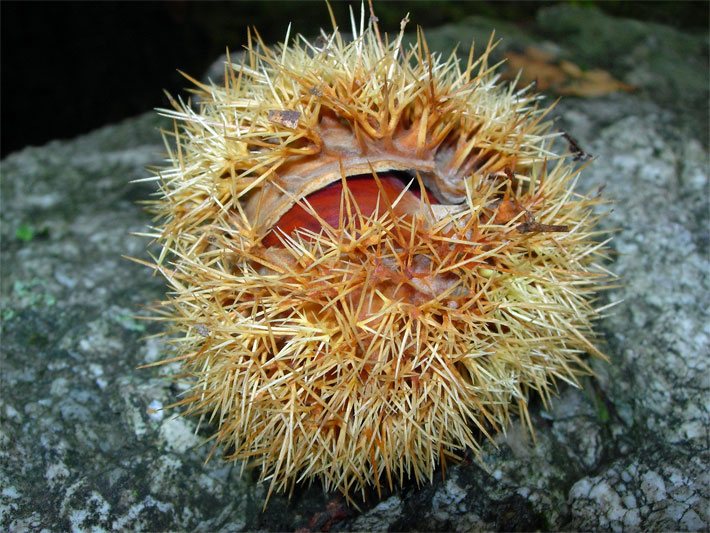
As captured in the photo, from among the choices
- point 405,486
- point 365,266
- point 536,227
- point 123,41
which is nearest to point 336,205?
point 365,266

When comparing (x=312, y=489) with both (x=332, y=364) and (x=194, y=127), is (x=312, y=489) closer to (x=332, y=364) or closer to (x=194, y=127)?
(x=332, y=364)

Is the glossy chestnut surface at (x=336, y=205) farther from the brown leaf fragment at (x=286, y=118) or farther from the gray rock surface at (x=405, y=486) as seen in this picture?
the gray rock surface at (x=405, y=486)

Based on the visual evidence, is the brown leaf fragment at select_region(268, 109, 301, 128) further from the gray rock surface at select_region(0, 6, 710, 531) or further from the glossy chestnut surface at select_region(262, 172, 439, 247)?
the gray rock surface at select_region(0, 6, 710, 531)

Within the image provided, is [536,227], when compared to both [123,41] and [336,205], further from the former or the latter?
[123,41]

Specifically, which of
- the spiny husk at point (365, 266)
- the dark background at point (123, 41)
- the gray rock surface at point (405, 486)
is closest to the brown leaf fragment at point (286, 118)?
the spiny husk at point (365, 266)

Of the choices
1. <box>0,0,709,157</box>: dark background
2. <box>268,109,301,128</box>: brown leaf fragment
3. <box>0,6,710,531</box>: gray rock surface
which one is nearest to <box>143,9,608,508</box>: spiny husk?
<box>268,109,301,128</box>: brown leaf fragment
